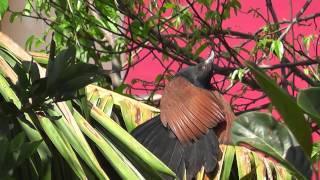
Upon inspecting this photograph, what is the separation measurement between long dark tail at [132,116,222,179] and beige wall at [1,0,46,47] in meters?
3.07

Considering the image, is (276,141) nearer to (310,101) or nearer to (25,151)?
(310,101)

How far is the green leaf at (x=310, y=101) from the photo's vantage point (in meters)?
1.09

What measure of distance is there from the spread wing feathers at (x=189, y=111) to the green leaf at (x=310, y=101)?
1768 millimetres

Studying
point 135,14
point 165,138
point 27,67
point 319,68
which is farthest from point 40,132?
point 319,68

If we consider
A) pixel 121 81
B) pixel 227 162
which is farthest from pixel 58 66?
pixel 121 81

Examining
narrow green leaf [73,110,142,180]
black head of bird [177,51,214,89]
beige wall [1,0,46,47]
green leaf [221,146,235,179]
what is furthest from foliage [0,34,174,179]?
beige wall [1,0,46,47]

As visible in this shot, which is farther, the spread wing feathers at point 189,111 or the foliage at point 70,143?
the spread wing feathers at point 189,111

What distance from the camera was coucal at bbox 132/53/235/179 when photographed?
271 centimetres

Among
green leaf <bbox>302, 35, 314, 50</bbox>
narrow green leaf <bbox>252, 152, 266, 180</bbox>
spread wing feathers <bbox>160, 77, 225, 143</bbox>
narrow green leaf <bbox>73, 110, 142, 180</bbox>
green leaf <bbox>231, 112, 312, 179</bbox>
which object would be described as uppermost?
green leaf <bbox>231, 112, 312, 179</bbox>

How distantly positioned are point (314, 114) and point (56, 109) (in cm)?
111

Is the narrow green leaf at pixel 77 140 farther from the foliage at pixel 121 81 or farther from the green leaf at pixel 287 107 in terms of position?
the green leaf at pixel 287 107

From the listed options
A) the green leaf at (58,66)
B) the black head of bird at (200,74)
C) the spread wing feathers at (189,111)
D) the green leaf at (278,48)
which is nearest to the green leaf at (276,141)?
the green leaf at (58,66)

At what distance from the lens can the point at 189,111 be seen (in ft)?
9.89

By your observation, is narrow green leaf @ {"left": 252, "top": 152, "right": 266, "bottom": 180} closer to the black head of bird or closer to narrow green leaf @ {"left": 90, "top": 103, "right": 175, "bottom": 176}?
narrow green leaf @ {"left": 90, "top": 103, "right": 175, "bottom": 176}
